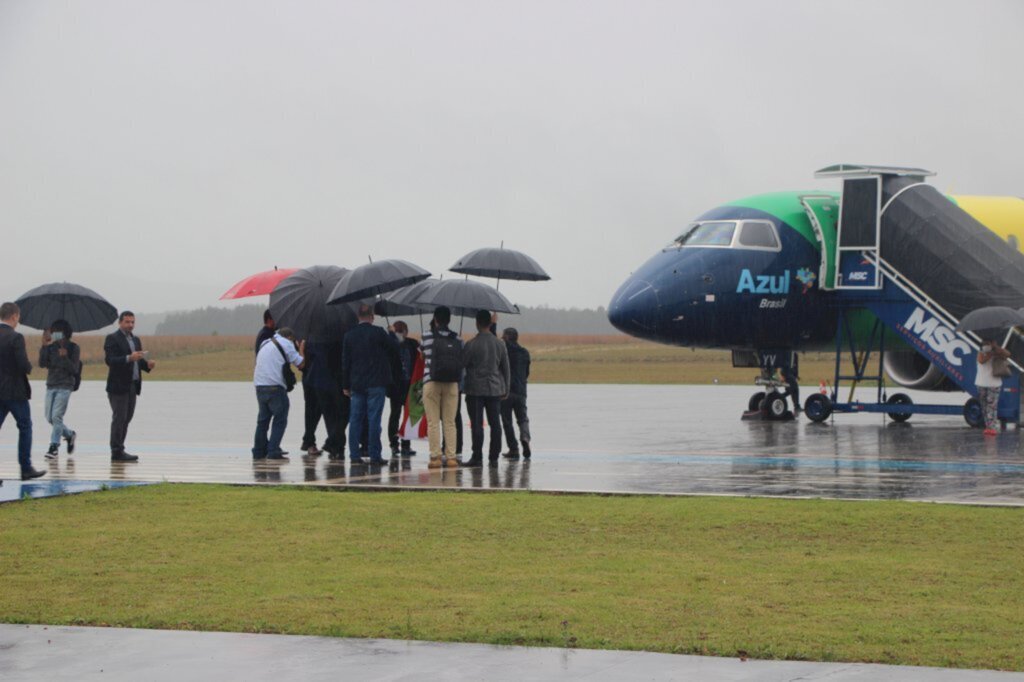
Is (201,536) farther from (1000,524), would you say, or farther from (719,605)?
(1000,524)

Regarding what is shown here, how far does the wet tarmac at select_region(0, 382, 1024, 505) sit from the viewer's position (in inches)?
636

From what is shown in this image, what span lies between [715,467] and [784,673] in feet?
38.0

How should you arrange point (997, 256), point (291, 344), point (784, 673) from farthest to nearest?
point (997, 256), point (291, 344), point (784, 673)

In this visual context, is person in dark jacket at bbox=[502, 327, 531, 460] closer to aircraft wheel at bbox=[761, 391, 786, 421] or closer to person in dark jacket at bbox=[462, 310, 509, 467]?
person in dark jacket at bbox=[462, 310, 509, 467]

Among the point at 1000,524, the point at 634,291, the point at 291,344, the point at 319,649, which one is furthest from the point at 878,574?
the point at 634,291

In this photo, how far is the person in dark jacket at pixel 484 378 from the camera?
19.2 meters

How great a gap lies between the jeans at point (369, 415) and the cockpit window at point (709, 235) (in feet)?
34.3

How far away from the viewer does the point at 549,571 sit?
10.2 m

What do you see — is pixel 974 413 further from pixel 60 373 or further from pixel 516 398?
pixel 60 373

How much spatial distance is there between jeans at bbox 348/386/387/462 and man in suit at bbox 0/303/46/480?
4351 millimetres

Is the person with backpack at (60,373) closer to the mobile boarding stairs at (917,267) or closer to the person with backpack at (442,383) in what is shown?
the person with backpack at (442,383)

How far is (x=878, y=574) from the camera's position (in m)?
10.0

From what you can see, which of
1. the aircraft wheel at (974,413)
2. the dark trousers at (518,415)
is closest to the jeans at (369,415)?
the dark trousers at (518,415)

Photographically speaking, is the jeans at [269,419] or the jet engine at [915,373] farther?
the jet engine at [915,373]
